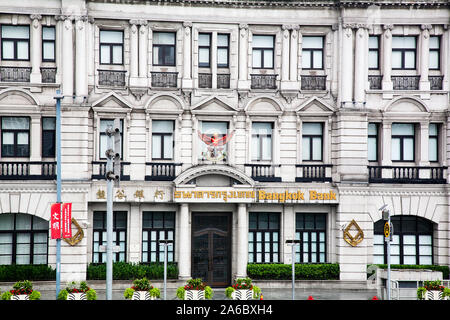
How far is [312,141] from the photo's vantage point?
30219mm

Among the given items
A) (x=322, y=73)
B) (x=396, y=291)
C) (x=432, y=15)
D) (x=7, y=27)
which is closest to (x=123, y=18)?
(x=7, y=27)

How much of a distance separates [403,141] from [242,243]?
436 inches

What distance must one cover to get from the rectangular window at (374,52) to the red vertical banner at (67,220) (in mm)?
18427

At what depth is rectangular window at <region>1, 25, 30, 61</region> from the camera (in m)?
28.3

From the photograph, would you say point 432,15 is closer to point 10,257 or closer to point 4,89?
point 4,89

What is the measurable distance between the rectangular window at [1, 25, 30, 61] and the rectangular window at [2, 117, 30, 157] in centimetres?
336

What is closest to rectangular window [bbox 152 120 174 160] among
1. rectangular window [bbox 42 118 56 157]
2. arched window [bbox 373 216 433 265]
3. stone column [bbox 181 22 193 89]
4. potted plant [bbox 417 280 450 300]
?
stone column [bbox 181 22 193 89]

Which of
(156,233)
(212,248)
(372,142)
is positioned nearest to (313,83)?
(372,142)

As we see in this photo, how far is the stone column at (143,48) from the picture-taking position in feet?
94.6

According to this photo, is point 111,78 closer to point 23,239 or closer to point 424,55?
point 23,239

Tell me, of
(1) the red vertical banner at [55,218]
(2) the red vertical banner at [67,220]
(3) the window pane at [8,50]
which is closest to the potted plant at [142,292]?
(1) the red vertical banner at [55,218]

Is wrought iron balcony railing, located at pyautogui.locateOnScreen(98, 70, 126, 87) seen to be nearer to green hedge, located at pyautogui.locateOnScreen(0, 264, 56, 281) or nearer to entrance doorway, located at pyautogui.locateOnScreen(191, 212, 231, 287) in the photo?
entrance doorway, located at pyautogui.locateOnScreen(191, 212, 231, 287)

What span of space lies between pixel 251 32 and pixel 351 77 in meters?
6.19

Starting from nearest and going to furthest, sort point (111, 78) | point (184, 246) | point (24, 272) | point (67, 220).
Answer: point (67, 220)
point (24, 272)
point (184, 246)
point (111, 78)
